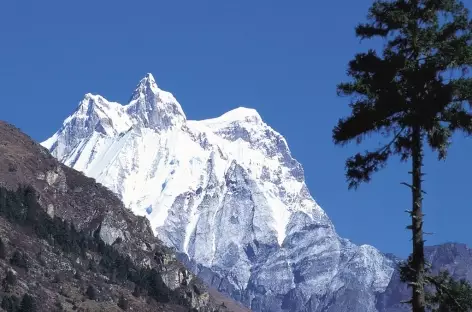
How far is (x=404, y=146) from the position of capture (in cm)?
3566

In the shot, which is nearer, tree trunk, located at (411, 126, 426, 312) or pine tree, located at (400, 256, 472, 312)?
tree trunk, located at (411, 126, 426, 312)

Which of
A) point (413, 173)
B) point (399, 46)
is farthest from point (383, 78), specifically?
point (413, 173)

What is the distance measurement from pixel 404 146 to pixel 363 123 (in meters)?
1.88

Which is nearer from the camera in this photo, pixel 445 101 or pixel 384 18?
pixel 445 101

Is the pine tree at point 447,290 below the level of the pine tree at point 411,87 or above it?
below

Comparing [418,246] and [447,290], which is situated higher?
[418,246]

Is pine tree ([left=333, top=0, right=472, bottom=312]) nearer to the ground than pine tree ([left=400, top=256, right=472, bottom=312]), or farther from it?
farther from it

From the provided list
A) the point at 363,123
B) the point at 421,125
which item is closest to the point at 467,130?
the point at 421,125

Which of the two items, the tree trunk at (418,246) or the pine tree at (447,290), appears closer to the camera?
the tree trunk at (418,246)

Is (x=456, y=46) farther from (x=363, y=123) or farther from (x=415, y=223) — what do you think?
(x=415, y=223)

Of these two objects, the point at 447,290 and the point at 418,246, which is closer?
the point at 418,246

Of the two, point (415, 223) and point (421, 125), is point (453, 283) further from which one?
point (421, 125)

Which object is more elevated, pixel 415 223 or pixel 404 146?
pixel 404 146

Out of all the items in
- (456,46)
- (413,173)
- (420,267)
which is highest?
(456,46)
